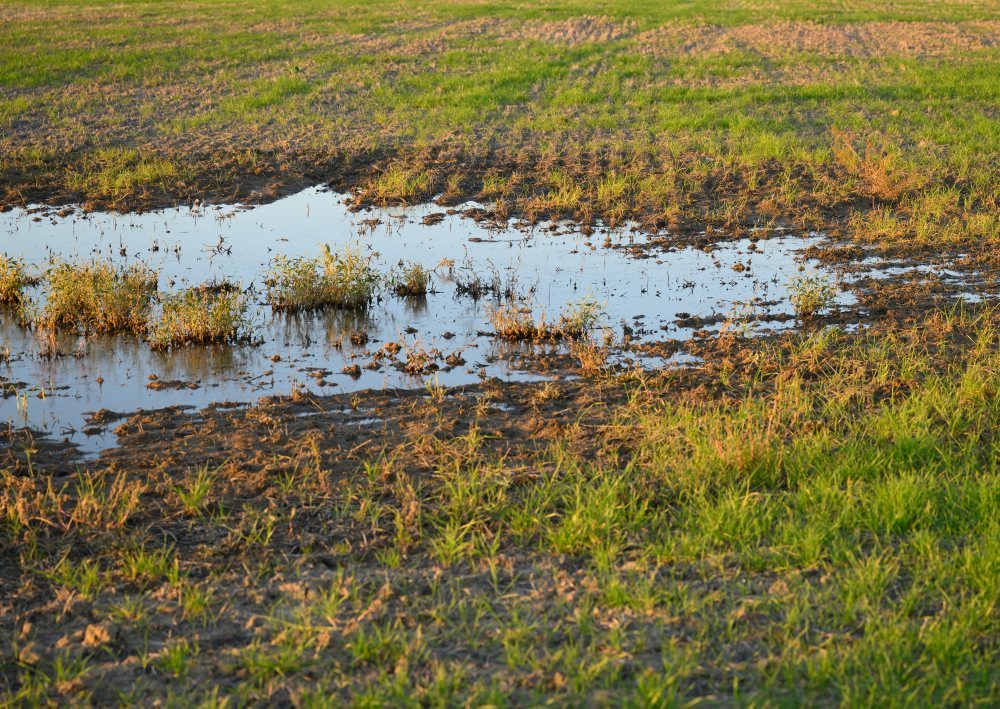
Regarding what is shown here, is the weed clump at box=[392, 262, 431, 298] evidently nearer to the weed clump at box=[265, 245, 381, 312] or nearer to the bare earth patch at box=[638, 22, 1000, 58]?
the weed clump at box=[265, 245, 381, 312]

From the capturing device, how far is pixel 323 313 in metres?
9.80

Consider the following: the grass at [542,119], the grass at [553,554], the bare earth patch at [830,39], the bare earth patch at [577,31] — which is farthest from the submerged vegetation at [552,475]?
the bare earth patch at [577,31]

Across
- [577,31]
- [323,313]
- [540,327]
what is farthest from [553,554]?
[577,31]

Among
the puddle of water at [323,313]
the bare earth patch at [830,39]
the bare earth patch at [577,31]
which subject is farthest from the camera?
the bare earth patch at [577,31]

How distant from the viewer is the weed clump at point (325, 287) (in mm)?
9789

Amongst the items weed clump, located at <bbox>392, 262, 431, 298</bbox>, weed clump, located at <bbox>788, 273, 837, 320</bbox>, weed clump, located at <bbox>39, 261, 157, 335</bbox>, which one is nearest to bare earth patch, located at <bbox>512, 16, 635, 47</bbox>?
weed clump, located at <bbox>392, 262, 431, 298</bbox>

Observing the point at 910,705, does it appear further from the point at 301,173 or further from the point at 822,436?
the point at 301,173

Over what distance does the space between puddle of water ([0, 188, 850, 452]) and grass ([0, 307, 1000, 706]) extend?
0.99 metres

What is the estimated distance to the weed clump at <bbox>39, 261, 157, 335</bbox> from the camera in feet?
30.0

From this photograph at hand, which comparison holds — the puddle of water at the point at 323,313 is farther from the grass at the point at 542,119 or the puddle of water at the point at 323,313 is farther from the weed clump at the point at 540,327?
the grass at the point at 542,119

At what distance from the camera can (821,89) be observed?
64.6 feet

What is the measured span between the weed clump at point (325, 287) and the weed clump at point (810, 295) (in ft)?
12.8

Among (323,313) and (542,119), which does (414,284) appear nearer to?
(323,313)

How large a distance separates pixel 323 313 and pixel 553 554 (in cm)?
527
